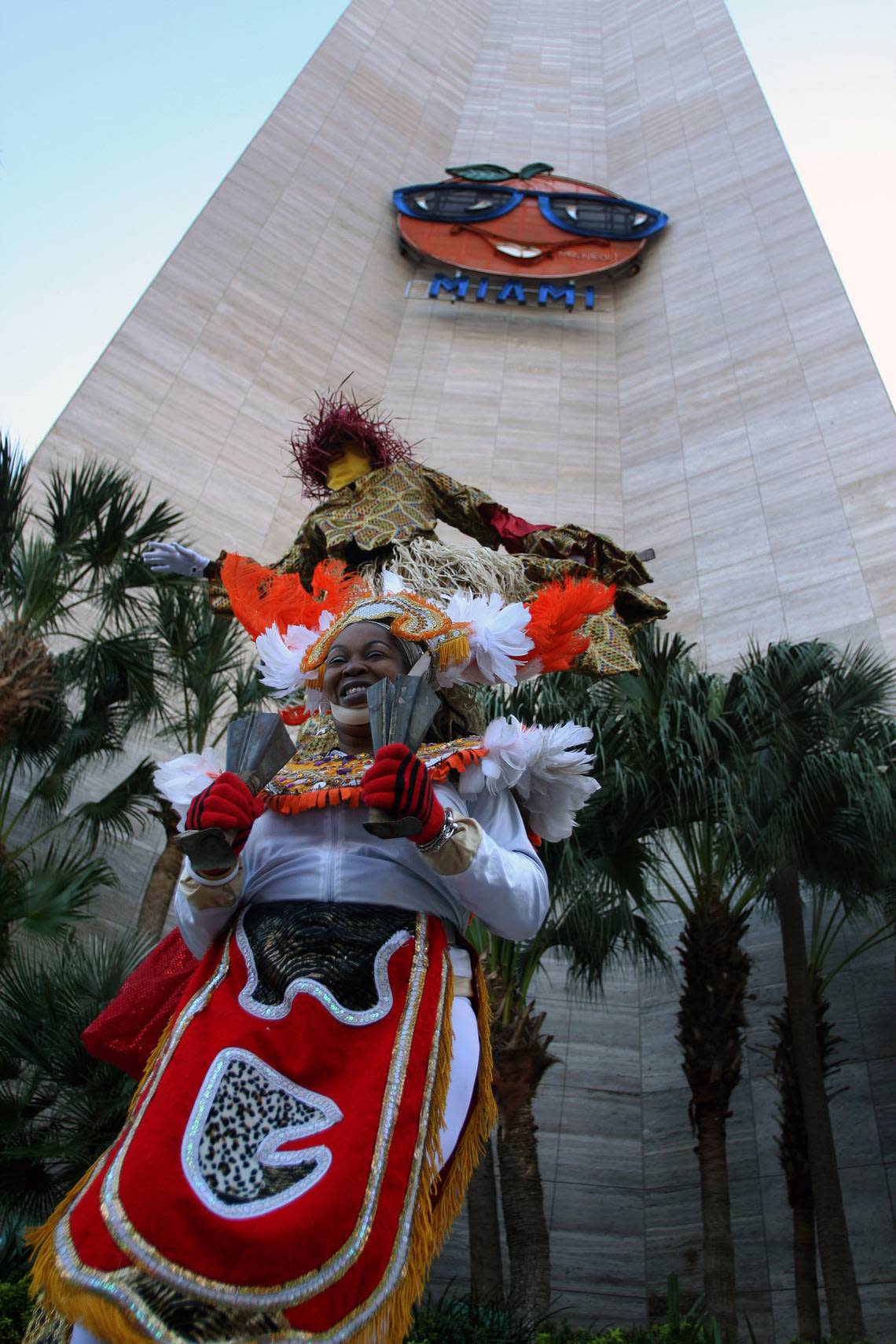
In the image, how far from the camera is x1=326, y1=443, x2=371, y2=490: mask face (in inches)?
213

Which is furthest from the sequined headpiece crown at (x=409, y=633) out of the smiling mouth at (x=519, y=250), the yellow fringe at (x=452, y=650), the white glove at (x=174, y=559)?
the smiling mouth at (x=519, y=250)

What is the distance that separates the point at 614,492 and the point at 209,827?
13729 mm

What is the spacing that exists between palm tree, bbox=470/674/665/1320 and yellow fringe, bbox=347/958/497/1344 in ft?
13.9

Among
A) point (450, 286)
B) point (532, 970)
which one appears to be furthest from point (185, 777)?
point (450, 286)

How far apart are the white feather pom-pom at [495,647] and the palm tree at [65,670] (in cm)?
445

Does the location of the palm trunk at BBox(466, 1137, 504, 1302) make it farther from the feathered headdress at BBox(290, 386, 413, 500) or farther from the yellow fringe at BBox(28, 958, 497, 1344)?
the yellow fringe at BBox(28, 958, 497, 1344)

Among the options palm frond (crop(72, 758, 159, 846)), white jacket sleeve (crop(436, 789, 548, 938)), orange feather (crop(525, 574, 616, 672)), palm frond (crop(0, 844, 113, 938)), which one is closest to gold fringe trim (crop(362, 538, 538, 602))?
orange feather (crop(525, 574, 616, 672))

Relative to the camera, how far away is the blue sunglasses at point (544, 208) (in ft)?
62.1

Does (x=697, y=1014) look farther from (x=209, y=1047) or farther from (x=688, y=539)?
(x=688, y=539)

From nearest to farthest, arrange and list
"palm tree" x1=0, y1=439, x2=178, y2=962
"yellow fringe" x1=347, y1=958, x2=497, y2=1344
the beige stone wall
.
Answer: "yellow fringe" x1=347, y1=958, x2=497, y2=1344
"palm tree" x1=0, y1=439, x2=178, y2=962
the beige stone wall

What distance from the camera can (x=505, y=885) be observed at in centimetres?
275

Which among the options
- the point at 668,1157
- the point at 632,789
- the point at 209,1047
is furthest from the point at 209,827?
the point at 668,1157

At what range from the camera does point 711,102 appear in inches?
802

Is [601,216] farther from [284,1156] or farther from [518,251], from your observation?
[284,1156]
